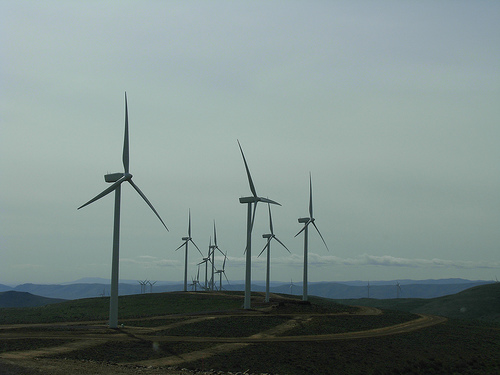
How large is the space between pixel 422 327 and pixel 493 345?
492 inches

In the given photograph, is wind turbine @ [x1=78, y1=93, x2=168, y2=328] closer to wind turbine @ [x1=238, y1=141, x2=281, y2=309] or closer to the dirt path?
the dirt path

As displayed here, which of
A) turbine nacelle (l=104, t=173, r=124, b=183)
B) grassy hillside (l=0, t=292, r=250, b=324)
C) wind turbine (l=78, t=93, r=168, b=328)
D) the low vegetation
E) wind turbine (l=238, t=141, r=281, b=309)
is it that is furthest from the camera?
grassy hillside (l=0, t=292, r=250, b=324)

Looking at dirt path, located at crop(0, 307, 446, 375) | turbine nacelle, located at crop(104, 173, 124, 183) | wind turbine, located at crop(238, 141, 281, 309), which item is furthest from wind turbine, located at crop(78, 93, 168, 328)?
wind turbine, located at crop(238, 141, 281, 309)

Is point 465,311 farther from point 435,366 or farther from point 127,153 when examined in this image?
point 127,153

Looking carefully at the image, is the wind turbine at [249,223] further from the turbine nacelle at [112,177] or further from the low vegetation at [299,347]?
the turbine nacelle at [112,177]

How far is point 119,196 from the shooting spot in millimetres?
68750

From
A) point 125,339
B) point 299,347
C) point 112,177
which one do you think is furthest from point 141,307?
point 299,347

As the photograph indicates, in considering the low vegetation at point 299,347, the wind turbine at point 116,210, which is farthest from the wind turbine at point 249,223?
the wind turbine at point 116,210

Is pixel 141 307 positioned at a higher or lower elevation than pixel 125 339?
lower

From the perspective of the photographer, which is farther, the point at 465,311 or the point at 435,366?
the point at 465,311

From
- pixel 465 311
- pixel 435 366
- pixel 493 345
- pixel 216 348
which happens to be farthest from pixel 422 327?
pixel 465 311

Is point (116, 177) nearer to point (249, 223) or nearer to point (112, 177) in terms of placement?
point (112, 177)

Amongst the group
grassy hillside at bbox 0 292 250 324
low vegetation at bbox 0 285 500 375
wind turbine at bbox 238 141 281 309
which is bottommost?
grassy hillside at bbox 0 292 250 324

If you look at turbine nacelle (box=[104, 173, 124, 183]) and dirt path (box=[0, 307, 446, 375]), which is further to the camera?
turbine nacelle (box=[104, 173, 124, 183])
